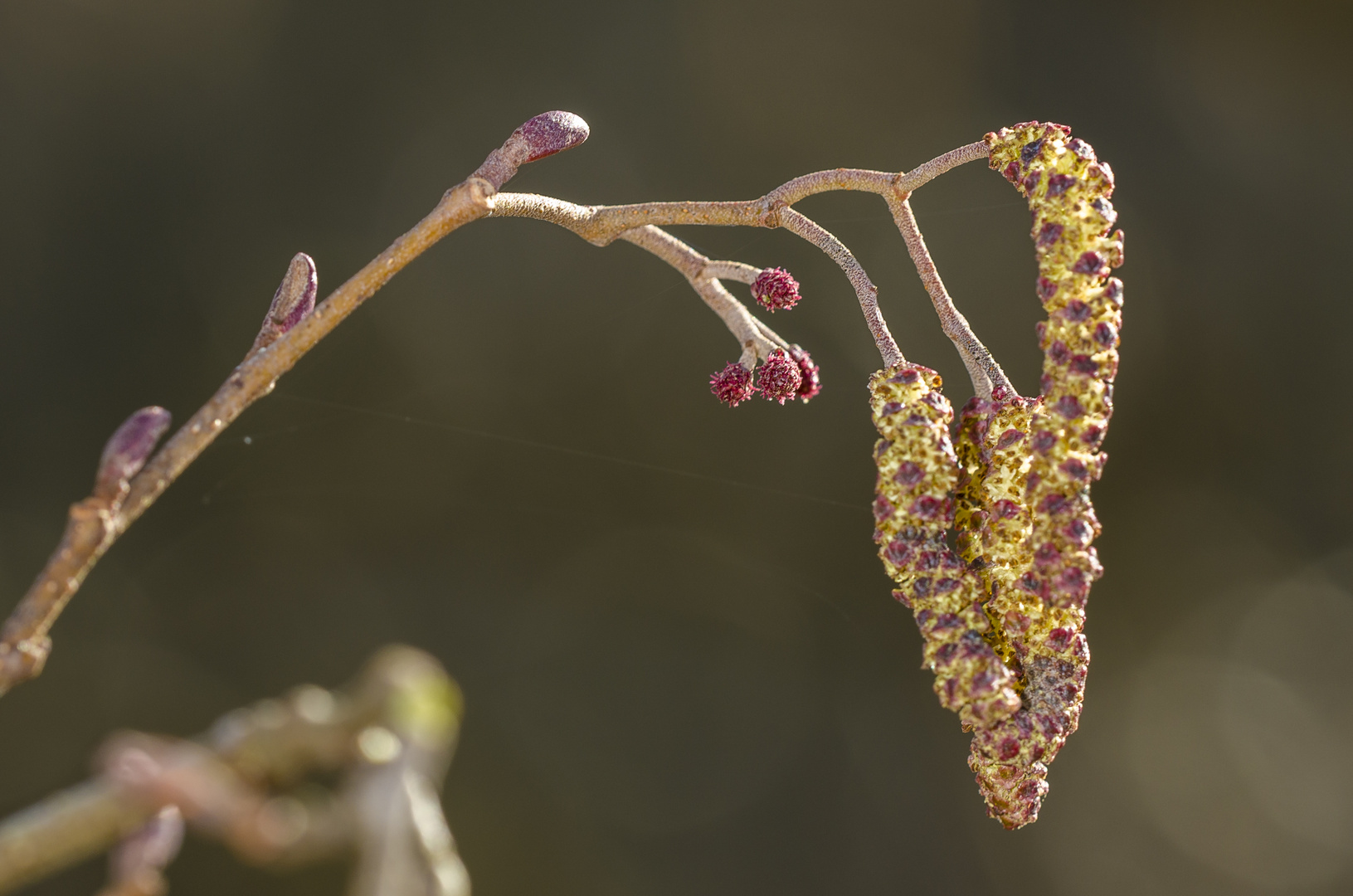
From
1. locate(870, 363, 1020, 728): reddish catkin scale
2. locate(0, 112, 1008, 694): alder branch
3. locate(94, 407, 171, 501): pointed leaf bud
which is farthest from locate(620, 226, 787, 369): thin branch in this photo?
locate(94, 407, 171, 501): pointed leaf bud

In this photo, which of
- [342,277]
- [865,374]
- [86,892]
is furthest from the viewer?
[865,374]

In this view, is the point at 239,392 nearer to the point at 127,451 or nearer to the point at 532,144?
the point at 127,451

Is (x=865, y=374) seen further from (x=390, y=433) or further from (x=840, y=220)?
(x=390, y=433)

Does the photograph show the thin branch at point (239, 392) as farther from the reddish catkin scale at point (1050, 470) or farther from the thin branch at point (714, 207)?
the reddish catkin scale at point (1050, 470)

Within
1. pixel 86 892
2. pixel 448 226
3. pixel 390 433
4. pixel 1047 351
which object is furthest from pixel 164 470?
pixel 86 892

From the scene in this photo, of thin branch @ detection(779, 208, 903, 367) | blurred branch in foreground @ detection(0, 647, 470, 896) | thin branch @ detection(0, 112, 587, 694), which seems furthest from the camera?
thin branch @ detection(779, 208, 903, 367)

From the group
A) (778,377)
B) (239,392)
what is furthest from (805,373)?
(239,392)

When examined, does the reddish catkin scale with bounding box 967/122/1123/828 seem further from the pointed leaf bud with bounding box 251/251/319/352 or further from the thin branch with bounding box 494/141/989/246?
the pointed leaf bud with bounding box 251/251/319/352
